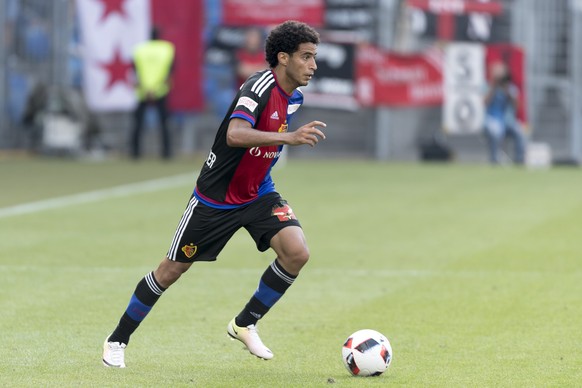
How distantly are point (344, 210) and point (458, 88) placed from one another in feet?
33.6

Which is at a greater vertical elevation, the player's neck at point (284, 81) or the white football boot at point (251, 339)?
the player's neck at point (284, 81)

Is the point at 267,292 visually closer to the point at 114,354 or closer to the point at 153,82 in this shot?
the point at 114,354

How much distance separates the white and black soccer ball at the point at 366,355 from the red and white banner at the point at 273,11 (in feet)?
65.8

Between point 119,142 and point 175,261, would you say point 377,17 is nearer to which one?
point 119,142

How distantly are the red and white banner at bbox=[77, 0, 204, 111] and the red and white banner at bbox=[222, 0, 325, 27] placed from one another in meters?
0.89

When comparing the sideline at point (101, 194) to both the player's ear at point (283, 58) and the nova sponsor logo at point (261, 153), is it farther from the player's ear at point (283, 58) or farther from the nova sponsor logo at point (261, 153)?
the player's ear at point (283, 58)

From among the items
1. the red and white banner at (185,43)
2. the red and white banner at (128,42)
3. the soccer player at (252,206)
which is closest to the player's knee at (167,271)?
the soccer player at (252,206)

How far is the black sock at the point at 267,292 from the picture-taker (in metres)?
8.30

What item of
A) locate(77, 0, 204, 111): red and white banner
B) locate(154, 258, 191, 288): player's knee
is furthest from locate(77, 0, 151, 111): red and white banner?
locate(154, 258, 191, 288): player's knee

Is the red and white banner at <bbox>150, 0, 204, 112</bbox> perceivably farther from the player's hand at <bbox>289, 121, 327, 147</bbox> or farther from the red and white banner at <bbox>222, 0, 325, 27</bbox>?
the player's hand at <bbox>289, 121, 327, 147</bbox>

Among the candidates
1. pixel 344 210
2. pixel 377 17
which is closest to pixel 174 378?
pixel 344 210

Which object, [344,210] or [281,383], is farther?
[344,210]

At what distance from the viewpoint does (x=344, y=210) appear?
58.9ft

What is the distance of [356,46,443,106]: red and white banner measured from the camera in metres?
27.8
